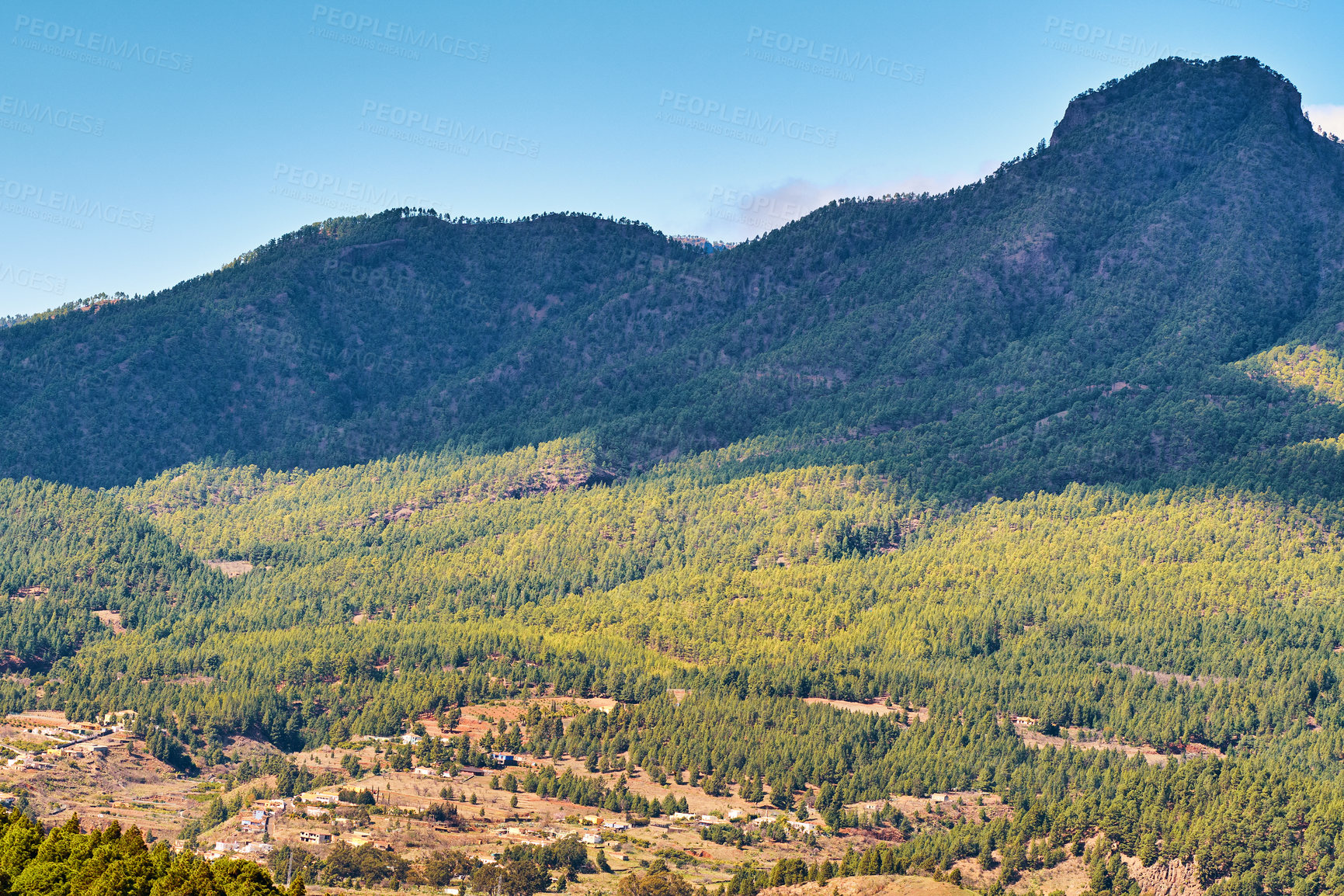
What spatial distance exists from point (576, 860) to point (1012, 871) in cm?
4535

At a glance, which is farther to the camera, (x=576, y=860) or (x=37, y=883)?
(x=576, y=860)

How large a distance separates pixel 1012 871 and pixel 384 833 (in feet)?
218

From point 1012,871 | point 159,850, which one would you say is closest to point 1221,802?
point 1012,871

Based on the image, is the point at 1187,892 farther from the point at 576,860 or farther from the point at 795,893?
the point at 576,860

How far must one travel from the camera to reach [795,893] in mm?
174875

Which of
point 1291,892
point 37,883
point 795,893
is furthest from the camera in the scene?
point 1291,892

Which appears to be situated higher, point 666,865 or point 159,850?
point 159,850

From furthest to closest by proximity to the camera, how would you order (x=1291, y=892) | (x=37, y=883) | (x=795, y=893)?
(x=1291, y=892) → (x=795, y=893) → (x=37, y=883)

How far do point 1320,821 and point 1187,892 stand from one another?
18168mm

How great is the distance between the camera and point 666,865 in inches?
7603

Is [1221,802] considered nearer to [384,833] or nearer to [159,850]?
[384,833]

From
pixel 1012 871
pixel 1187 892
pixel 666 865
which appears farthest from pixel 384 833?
pixel 1187 892

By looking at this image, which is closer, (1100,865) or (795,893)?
(795,893)

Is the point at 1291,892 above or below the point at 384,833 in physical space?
below
